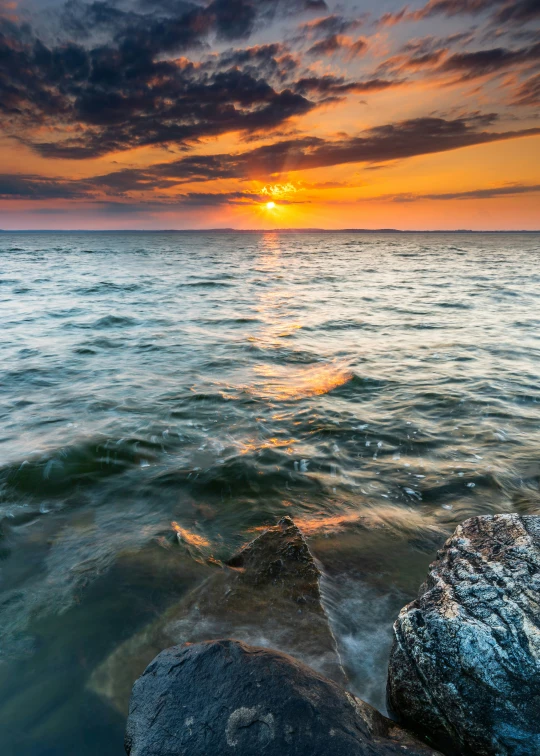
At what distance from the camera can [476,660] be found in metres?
2.77

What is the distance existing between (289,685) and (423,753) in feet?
2.92

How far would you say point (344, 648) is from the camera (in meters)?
3.90

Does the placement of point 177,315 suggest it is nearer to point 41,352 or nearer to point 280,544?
point 41,352

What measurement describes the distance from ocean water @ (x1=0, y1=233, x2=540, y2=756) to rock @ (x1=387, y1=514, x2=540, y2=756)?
2.26 feet

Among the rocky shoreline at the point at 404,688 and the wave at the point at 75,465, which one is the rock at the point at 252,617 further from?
the wave at the point at 75,465

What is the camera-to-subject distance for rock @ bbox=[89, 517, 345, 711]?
375 centimetres

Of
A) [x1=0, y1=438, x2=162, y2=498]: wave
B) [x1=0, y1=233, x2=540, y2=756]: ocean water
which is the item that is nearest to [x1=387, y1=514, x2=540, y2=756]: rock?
[x1=0, y1=233, x2=540, y2=756]: ocean water

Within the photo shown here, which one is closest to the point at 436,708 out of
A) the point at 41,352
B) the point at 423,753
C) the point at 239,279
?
the point at 423,753

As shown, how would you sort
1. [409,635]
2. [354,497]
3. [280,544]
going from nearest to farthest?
[409,635]
[280,544]
[354,497]

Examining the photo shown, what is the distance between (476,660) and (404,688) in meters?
0.59

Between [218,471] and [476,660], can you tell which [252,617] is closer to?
[476,660]

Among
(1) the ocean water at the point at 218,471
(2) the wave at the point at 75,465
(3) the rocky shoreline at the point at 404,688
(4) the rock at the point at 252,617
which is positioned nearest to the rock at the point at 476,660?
(3) the rocky shoreline at the point at 404,688

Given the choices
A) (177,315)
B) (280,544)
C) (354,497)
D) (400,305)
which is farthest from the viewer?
(400,305)

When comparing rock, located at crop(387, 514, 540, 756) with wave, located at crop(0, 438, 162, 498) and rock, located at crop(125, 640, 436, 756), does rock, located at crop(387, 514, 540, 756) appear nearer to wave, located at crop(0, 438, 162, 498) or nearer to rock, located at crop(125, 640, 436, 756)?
rock, located at crop(125, 640, 436, 756)
